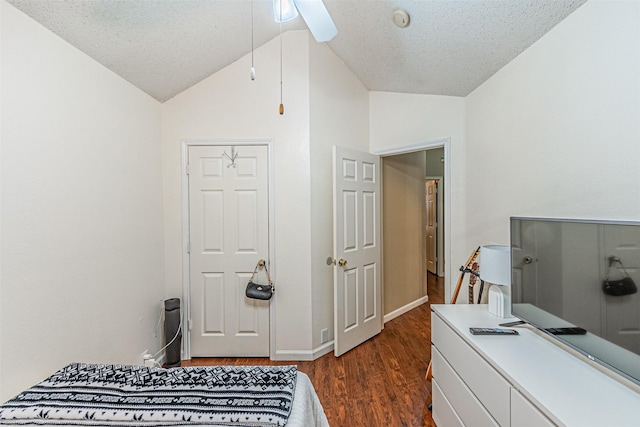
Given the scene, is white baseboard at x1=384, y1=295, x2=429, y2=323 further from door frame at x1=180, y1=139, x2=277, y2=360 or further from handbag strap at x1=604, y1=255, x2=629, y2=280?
handbag strap at x1=604, y1=255, x2=629, y2=280

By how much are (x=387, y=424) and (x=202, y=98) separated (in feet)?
9.51

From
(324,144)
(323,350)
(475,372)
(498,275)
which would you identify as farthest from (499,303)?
(324,144)

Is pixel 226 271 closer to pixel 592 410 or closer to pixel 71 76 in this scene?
pixel 71 76

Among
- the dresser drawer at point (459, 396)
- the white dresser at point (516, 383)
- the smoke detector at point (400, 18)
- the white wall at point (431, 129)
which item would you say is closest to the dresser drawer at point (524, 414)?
the white dresser at point (516, 383)

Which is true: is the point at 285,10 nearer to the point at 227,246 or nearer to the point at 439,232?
the point at 227,246

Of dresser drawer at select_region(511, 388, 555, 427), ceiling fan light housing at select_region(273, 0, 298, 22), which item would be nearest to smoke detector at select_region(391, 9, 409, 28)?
ceiling fan light housing at select_region(273, 0, 298, 22)

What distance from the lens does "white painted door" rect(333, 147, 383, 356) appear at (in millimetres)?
2695

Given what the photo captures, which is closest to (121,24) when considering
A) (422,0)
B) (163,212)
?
(163,212)

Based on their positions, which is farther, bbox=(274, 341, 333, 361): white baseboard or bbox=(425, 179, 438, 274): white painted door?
bbox=(425, 179, 438, 274): white painted door

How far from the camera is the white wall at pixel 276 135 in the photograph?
2.64 m

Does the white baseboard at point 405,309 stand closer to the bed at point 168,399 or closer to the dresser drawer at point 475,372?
the dresser drawer at point 475,372

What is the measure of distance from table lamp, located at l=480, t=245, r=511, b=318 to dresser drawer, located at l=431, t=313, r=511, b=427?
1.10 ft

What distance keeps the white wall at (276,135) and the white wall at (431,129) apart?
0.93m

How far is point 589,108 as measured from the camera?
1367 millimetres
